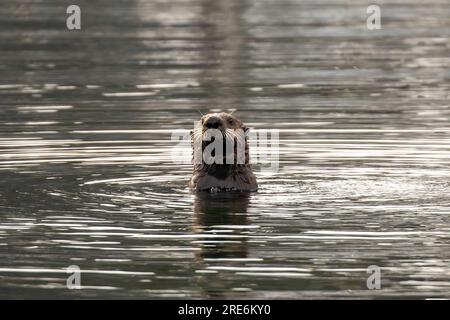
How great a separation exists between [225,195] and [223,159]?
364 millimetres

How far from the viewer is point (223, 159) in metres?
15.3

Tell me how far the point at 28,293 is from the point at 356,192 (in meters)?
4.88

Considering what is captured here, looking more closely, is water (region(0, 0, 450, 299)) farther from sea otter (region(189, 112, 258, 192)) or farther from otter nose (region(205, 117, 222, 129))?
otter nose (region(205, 117, 222, 129))

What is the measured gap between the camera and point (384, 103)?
2267 centimetres

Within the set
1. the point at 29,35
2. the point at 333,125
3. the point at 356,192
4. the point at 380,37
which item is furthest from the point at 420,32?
the point at 356,192

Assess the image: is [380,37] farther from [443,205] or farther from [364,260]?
[364,260]

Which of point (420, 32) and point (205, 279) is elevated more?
point (420, 32)

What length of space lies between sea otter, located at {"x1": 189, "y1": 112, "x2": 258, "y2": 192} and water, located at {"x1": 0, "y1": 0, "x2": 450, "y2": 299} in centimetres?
21
